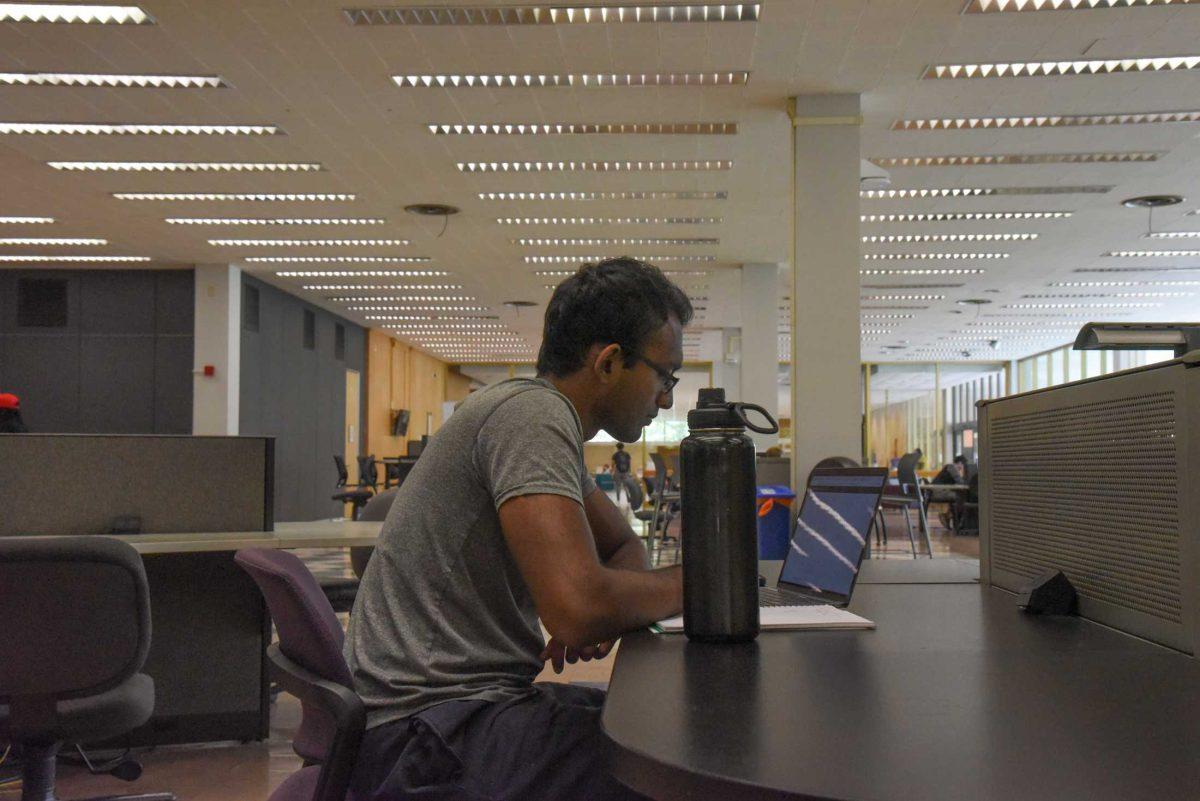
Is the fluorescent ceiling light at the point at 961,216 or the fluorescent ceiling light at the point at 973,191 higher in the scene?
the fluorescent ceiling light at the point at 973,191

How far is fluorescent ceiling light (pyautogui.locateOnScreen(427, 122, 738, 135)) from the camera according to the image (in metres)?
7.15

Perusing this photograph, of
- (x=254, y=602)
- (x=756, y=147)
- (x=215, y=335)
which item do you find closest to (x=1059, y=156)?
(x=756, y=147)

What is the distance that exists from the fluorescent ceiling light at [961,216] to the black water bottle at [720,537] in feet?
30.3

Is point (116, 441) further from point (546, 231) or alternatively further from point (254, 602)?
point (546, 231)

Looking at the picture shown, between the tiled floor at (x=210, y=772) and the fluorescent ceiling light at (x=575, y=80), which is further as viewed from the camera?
the fluorescent ceiling light at (x=575, y=80)

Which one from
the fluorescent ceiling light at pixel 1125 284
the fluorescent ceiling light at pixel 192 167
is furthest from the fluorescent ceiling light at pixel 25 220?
the fluorescent ceiling light at pixel 1125 284

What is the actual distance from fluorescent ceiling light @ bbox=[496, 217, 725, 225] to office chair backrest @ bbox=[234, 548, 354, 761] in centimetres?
869

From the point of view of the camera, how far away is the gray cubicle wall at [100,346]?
1238 centimetres

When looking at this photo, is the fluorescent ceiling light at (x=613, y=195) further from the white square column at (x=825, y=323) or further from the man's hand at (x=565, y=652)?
the man's hand at (x=565, y=652)

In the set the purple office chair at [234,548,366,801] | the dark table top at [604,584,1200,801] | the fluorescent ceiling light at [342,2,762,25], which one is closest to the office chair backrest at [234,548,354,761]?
A: the purple office chair at [234,548,366,801]

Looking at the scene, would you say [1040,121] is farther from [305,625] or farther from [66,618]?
[305,625]

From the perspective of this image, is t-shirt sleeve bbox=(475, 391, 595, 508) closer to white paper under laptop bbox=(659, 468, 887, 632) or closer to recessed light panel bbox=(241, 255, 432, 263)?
white paper under laptop bbox=(659, 468, 887, 632)

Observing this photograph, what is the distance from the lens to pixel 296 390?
1462cm

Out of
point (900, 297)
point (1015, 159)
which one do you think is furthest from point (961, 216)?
point (900, 297)
